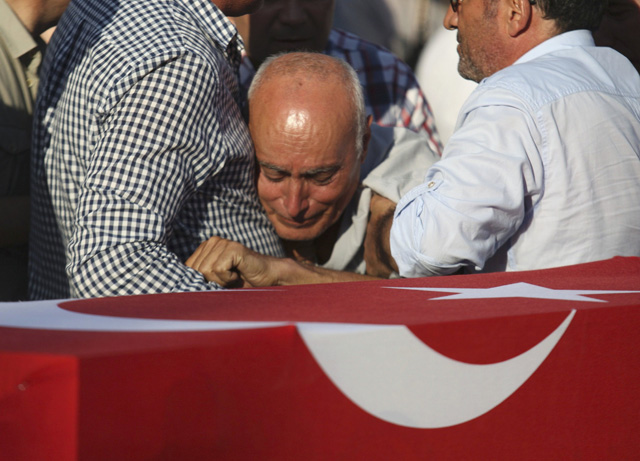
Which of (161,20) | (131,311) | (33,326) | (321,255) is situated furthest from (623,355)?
(321,255)

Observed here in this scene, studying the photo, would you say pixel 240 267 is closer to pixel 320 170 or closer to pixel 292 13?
pixel 320 170

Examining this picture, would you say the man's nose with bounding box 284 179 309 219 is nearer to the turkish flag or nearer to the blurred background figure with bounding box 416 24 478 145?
the turkish flag

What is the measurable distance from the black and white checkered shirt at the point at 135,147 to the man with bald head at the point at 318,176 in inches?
5.5

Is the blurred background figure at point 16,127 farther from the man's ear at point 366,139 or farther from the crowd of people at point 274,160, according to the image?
the man's ear at point 366,139

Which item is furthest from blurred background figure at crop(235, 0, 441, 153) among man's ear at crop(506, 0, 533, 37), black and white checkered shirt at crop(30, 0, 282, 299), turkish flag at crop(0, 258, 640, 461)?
turkish flag at crop(0, 258, 640, 461)

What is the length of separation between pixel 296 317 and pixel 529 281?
54cm

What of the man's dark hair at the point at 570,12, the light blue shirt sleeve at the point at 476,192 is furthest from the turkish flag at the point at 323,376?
the man's dark hair at the point at 570,12

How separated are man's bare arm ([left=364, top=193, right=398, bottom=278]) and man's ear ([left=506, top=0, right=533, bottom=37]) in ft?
2.12

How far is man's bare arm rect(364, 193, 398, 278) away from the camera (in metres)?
2.27

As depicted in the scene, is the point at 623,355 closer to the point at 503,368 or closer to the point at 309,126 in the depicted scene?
the point at 503,368

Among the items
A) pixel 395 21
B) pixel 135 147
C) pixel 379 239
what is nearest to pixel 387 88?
pixel 379 239

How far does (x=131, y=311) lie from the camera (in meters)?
0.88

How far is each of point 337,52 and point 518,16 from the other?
1529 millimetres

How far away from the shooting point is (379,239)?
7.52 ft
